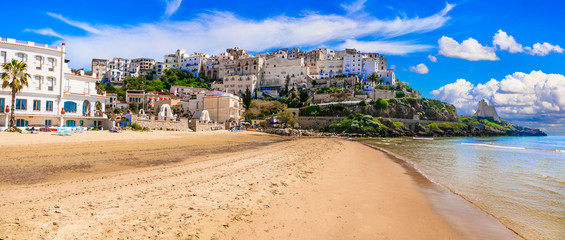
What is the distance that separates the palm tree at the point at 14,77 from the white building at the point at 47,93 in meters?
1.12

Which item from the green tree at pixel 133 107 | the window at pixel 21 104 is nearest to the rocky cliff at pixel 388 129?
the green tree at pixel 133 107

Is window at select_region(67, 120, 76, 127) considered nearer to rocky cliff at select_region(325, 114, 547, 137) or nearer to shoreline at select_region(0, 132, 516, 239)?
shoreline at select_region(0, 132, 516, 239)

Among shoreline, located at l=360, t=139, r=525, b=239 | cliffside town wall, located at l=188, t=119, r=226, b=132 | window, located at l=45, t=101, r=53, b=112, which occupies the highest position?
window, located at l=45, t=101, r=53, b=112

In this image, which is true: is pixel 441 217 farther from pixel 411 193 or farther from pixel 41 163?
pixel 41 163

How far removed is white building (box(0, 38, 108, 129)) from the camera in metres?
26.2

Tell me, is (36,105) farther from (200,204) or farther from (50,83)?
(200,204)

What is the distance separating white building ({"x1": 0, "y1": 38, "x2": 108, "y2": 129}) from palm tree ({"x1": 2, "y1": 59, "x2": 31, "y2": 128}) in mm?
1121

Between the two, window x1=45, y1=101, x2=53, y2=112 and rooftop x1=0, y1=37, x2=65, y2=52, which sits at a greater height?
rooftop x1=0, y1=37, x2=65, y2=52

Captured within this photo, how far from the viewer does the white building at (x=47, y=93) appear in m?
26.2

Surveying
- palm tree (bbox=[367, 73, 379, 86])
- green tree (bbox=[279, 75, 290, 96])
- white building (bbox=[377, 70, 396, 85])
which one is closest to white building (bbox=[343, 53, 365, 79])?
white building (bbox=[377, 70, 396, 85])

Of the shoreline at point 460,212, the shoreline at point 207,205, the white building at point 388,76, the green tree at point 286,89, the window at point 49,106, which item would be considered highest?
the white building at point 388,76

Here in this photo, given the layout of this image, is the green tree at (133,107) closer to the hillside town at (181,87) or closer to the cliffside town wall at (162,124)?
the hillside town at (181,87)

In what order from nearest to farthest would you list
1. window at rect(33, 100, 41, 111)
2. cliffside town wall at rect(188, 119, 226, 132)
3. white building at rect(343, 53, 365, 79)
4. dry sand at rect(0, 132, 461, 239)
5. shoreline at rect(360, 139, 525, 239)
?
dry sand at rect(0, 132, 461, 239) → shoreline at rect(360, 139, 525, 239) → window at rect(33, 100, 41, 111) → cliffside town wall at rect(188, 119, 226, 132) → white building at rect(343, 53, 365, 79)

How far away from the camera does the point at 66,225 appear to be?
14.9 ft
